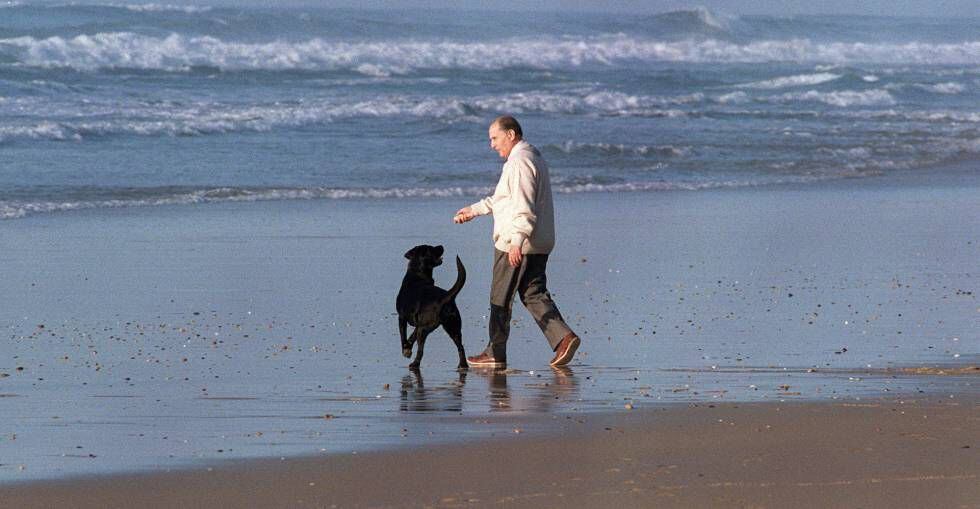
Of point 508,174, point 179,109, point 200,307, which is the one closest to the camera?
point 508,174

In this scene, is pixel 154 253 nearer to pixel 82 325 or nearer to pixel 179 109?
pixel 82 325

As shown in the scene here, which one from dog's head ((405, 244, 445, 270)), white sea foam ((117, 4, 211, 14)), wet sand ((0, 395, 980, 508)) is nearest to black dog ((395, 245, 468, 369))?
dog's head ((405, 244, 445, 270))

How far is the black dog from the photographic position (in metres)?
7.62

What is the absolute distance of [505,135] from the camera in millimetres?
7656

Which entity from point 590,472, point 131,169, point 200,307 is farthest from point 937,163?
point 590,472

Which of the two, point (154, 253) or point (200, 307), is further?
point (154, 253)

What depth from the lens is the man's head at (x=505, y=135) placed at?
766 centimetres

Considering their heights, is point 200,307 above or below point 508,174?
below

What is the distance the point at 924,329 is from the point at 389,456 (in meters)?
4.18

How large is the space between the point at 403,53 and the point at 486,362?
34.6 meters

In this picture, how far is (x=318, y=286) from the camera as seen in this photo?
33.2ft

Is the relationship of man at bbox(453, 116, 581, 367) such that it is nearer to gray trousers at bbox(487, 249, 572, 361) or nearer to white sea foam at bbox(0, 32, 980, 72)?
gray trousers at bbox(487, 249, 572, 361)

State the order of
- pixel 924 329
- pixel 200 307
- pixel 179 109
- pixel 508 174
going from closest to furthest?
pixel 508 174, pixel 924 329, pixel 200 307, pixel 179 109

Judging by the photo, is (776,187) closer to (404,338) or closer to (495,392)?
(404,338)
